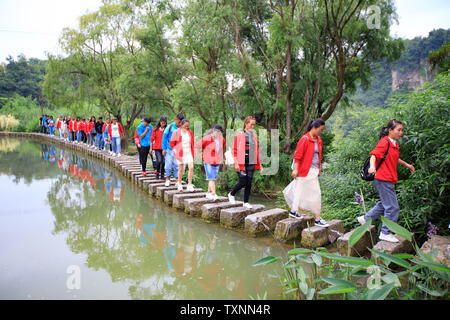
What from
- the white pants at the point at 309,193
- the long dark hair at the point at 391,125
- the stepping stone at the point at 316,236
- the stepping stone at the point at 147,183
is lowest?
the stepping stone at the point at 316,236

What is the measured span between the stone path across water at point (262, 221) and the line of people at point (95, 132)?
5.97m

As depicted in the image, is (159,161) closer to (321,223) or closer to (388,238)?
(321,223)

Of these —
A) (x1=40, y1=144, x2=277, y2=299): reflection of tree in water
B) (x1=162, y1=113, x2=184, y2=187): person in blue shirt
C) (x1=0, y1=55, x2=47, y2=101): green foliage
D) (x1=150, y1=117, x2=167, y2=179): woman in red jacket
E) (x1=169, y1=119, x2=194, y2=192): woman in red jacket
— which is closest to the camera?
(x1=40, y1=144, x2=277, y2=299): reflection of tree in water

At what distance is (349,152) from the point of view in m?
5.96

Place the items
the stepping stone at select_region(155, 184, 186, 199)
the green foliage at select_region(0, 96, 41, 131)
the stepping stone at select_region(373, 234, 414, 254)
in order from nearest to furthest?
the stepping stone at select_region(373, 234, 414, 254) → the stepping stone at select_region(155, 184, 186, 199) → the green foliage at select_region(0, 96, 41, 131)

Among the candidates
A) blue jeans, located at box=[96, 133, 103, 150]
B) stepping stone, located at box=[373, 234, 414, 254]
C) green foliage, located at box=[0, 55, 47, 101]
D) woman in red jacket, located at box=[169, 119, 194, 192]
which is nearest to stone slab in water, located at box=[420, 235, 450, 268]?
stepping stone, located at box=[373, 234, 414, 254]

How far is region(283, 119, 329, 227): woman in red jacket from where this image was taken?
4598mm

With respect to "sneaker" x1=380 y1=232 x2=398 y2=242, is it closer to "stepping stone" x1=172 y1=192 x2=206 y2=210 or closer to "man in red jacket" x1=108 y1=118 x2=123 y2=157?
"stepping stone" x1=172 y1=192 x2=206 y2=210

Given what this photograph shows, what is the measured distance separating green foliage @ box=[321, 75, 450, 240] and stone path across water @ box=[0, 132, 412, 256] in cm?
64

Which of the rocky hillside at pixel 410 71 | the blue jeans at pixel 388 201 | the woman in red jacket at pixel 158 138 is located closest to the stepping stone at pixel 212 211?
the blue jeans at pixel 388 201

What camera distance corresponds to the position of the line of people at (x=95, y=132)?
14.0m

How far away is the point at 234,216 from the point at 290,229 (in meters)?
1.07

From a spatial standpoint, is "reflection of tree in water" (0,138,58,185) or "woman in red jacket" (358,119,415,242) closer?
"woman in red jacket" (358,119,415,242)

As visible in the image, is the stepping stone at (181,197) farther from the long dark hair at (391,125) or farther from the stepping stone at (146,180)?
the long dark hair at (391,125)
